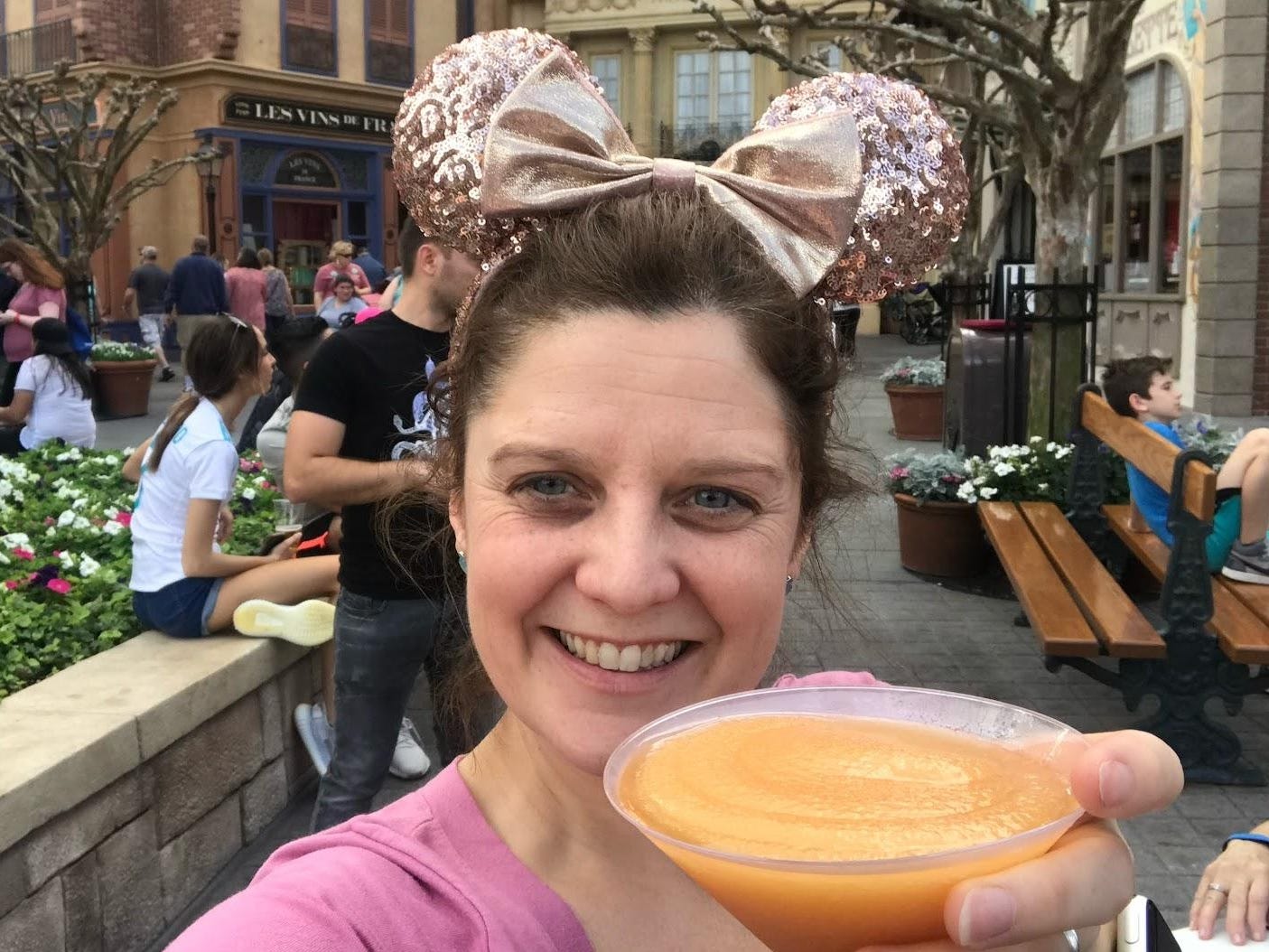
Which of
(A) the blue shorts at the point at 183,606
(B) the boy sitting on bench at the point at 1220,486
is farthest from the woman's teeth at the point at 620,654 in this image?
(B) the boy sitting on bench at the point at 1220,486

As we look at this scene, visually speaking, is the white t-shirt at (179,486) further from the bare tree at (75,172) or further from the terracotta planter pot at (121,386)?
the bare tree at (75,172)

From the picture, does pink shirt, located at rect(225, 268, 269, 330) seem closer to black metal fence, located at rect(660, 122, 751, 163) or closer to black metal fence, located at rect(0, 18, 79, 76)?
black metal fence, located at rect(0, 18, 79, 76)

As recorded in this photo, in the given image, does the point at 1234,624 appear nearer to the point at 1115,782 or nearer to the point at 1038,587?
the point at 1038,587

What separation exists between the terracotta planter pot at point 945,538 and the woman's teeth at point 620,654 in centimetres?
630

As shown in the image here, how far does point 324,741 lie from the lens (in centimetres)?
457

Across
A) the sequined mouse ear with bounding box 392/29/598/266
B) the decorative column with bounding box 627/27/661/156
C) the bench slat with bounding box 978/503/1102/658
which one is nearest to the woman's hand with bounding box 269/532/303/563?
the bench slat with bounding box 978/503/1102/658

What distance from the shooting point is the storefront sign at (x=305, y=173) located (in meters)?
27.7

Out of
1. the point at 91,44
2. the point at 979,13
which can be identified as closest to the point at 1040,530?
the point at 979,13

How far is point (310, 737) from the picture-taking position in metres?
4.50

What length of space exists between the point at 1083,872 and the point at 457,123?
4.24 feet

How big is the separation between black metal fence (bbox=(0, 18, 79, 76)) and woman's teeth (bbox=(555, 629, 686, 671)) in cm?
2870

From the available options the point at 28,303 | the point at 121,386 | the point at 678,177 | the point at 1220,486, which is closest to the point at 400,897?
the point at 678,177

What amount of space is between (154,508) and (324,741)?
105 centimetres

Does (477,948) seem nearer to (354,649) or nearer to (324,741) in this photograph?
(354,649)
